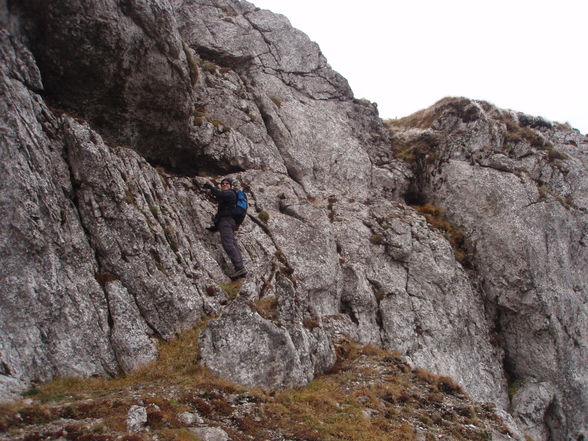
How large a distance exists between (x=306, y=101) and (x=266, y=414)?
32.8 metres

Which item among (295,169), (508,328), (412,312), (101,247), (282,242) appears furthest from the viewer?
(295,169)

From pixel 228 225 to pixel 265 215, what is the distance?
158 inches

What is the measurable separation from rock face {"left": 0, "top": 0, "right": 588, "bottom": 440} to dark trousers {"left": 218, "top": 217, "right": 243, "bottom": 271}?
1.00 m

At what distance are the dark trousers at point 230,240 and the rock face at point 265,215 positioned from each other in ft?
3.29

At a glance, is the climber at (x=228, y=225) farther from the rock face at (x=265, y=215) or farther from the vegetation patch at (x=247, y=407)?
the vegetation patch at (x=247, y=407)

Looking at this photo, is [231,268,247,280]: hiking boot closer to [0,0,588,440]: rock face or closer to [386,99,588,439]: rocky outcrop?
[0,0,588,440]: rock face

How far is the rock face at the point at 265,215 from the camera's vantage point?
60.2 ft

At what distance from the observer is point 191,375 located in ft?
56.8

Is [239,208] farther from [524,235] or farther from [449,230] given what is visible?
[524,235]

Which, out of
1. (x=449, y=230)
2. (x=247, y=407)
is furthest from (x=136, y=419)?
(x=449, y=230)

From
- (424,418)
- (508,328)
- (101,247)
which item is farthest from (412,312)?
(101,247)

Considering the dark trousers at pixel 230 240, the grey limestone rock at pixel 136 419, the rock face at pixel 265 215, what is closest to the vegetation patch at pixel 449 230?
the rock face at pixel 265 215

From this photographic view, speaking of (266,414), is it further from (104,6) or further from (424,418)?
(104,6)

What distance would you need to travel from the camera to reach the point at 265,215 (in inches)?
1162
